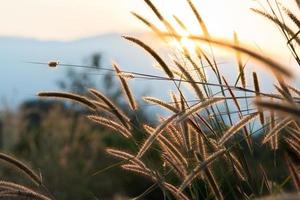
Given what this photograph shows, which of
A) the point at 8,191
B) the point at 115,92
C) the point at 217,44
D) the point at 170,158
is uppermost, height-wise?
the point at 217,44

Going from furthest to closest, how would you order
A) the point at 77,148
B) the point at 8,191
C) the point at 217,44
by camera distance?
the point at 77,148 → the point at 8,191 → the point at 217,44

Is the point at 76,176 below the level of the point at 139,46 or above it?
below

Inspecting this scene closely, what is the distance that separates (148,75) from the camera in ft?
9.90

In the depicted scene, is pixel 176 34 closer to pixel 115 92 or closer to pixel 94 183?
pixel 94 183

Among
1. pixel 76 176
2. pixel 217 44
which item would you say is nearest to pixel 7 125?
pixel 76 176

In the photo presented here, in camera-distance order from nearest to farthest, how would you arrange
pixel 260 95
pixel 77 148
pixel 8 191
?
pixel 260 95 → pixel 8 191 → pixel 77 148

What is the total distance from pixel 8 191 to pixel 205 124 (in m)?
0.80

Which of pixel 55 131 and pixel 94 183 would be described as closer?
pixel 94 183

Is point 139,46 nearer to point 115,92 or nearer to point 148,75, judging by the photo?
point 148,75

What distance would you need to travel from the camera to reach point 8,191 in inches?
121

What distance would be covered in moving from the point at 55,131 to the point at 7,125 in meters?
1.11

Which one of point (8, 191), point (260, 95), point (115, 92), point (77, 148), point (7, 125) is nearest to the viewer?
point (260, 95)

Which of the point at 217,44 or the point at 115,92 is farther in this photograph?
the point at 115,92

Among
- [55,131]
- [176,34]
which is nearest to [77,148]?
[55,131]
